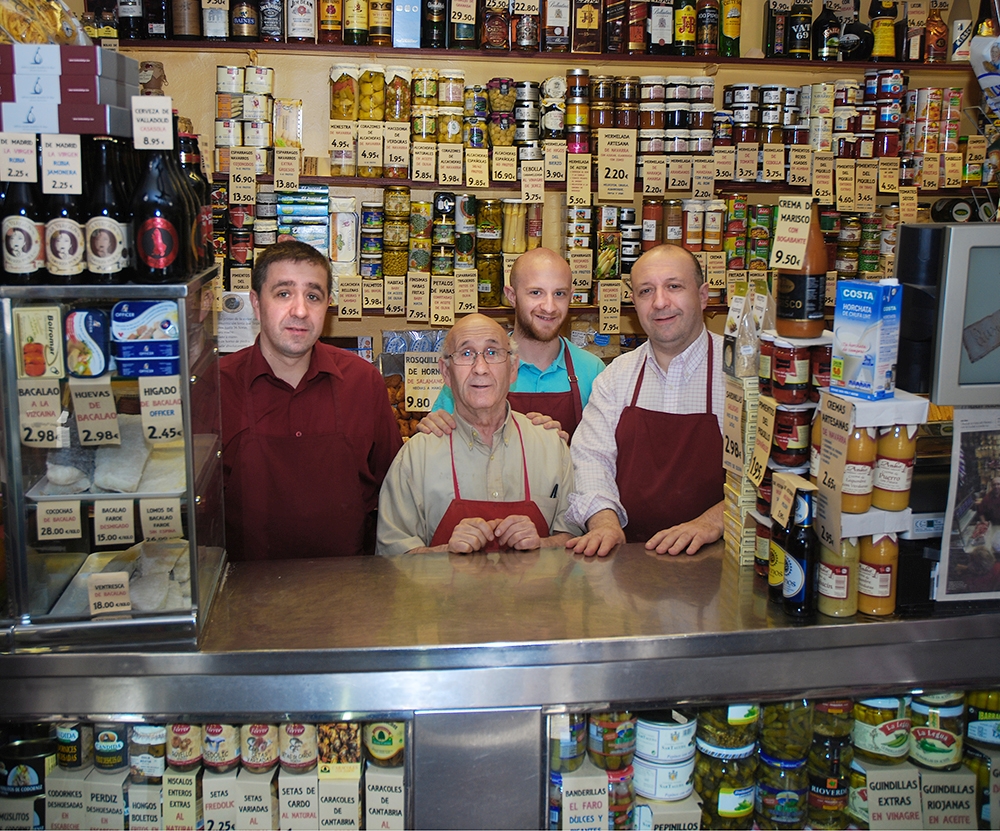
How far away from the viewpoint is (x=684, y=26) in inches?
174

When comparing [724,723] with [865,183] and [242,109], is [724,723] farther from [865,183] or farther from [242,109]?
[865,183]

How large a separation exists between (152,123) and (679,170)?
10.6 ft

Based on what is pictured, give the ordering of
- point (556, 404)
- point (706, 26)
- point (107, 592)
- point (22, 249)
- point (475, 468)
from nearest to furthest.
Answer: point (22, 249) → point (107, 592) → point (475, 468) → point (556, 404) → point (706, 26)

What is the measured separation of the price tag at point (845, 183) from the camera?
463 cm

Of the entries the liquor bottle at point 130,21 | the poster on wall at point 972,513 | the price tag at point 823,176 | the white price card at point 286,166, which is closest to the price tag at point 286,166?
the white price card at point 286,166

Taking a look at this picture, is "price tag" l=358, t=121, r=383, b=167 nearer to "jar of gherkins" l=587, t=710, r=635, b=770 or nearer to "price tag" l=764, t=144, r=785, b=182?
"price tag" l=764, t=144, r=785, b=182

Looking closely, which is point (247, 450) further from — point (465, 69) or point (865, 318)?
point (465, 69)

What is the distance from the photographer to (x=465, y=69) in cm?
475

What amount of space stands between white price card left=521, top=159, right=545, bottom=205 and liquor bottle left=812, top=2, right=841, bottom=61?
152cm

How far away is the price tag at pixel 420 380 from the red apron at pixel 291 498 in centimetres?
127

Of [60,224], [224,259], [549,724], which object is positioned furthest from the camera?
[224,259]

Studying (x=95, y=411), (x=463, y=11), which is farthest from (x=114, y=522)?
(x=463, y=11)

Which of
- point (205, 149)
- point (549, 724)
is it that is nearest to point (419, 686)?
point (549, 724)

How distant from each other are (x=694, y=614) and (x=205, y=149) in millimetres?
3445
